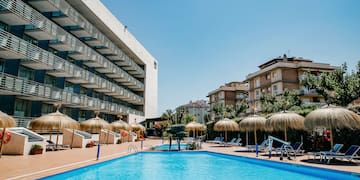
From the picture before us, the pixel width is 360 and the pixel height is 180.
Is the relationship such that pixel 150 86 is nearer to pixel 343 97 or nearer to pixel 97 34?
pixel 97 34

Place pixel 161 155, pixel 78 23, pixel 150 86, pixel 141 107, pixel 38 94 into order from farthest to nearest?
pixel 150 86
pixel 141 107
pixel 78 23
pixel 38 94
pixel 161 155

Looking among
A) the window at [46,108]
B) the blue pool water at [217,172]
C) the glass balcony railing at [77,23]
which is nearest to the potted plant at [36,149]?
the blue pool water at [217,172]

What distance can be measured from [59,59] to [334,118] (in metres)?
22.3

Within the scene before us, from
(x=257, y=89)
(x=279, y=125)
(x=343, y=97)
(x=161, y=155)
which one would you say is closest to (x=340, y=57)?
(x=343, y=97)

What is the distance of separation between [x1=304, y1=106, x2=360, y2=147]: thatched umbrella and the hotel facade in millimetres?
19658

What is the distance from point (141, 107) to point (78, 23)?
23.6 meters

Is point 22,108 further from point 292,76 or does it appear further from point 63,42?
point 292,76

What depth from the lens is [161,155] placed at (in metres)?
17.9

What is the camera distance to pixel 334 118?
465 inches

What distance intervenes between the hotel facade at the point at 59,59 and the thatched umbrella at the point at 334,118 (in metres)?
19.7

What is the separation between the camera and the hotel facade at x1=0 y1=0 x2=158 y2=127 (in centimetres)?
1759

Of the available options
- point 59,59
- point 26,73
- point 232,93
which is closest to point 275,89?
point 232,93

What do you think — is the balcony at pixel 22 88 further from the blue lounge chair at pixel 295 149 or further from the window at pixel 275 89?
the window at pixel 275 89

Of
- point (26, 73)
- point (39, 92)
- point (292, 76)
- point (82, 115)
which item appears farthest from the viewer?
point (292, 76)
